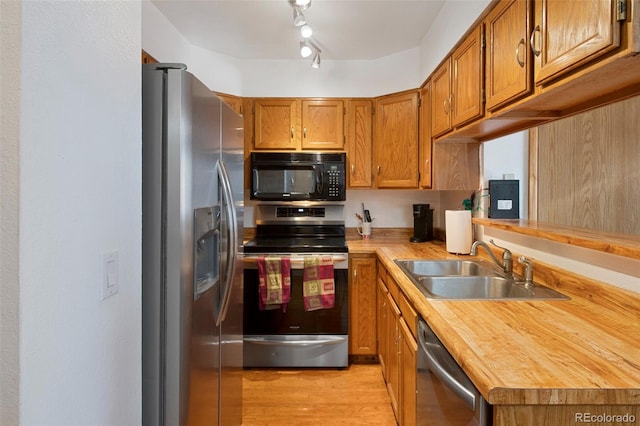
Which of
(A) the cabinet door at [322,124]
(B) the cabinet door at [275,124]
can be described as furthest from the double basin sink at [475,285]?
(B) the cabinet door at [275,124]

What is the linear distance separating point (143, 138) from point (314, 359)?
6.71 feet

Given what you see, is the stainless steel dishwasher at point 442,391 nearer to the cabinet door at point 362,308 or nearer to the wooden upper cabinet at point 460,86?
the wooden upper cabinet at point 460,86

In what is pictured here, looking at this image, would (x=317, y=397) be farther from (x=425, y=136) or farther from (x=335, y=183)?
(x=425, y=136)

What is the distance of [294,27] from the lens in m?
2.51

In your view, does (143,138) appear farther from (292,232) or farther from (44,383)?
(292,232)

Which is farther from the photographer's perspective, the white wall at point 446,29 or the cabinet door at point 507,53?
the white wall at point 446,29

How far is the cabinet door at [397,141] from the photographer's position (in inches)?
109

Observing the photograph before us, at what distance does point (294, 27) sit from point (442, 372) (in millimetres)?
2431

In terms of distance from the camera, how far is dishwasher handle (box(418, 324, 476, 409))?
867 mm

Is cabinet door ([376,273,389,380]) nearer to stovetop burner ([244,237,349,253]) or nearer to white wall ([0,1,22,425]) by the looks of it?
stovetop burner ([244,237,349,253])

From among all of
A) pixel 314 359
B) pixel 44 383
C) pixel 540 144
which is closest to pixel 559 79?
pixel 540 144

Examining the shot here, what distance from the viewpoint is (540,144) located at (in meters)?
1.86

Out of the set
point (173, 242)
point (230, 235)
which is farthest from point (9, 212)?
point (230, 235)

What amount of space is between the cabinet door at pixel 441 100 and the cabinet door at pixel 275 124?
1160 millimetres
